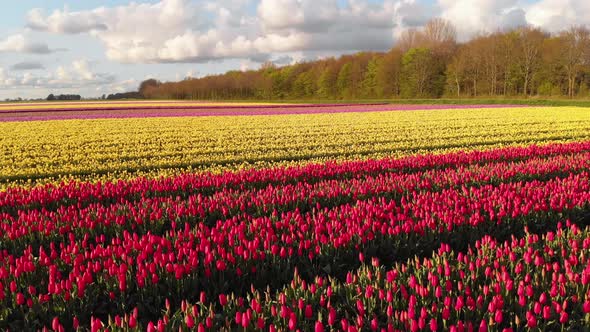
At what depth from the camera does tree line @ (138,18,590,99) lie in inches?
2968

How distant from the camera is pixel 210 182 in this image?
31.8ft

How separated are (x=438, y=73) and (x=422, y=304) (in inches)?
3867

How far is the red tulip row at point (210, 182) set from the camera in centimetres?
840

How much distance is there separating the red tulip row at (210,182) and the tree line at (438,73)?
67.9m

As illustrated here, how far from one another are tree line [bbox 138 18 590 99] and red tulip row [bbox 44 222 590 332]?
249 feet

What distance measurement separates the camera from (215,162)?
1561 centimetres

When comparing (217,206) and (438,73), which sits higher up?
(438,73)

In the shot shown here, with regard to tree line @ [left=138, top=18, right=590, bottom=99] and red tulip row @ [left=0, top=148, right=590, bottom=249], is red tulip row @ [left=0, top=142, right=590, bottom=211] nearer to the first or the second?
red tulip row @ [left=0, top=148, right=590, bottom=249]

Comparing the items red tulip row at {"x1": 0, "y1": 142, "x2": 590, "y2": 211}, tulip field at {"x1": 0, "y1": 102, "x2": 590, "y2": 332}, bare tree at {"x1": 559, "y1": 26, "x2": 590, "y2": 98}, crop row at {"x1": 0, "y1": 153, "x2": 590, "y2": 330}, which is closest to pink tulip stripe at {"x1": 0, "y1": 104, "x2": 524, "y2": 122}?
bare tree at {"x1": 559, "y1": 26, "x2": 590, "y2": 98}

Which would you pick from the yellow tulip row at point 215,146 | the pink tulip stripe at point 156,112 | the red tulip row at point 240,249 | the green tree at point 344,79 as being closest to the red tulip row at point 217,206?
the red tulip row at point 240,249

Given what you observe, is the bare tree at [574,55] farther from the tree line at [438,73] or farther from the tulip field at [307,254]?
the tulip field at [307,254]

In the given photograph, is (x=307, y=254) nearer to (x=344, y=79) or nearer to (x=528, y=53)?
(x=528, y=53)

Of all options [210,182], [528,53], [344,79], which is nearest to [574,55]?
[528,53]

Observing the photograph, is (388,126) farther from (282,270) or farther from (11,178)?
(282,270)
